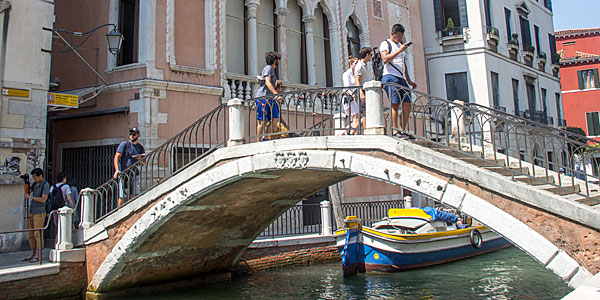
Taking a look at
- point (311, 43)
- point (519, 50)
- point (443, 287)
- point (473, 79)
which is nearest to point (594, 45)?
point (519, 50)

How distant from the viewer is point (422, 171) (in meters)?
5.56

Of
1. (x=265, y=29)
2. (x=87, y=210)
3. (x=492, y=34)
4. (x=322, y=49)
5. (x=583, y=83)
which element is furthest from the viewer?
(x=583, y=83)

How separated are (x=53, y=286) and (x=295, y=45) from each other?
24.3 ft

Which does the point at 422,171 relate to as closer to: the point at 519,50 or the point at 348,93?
→ the point at 348,93

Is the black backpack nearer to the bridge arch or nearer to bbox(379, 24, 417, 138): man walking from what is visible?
the bridge arch

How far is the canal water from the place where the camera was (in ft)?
27.9

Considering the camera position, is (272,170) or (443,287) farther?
(443,287)

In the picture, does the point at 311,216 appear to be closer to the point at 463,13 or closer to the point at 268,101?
the point at 268,101

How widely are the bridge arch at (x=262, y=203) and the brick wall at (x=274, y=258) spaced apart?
297 millimetres

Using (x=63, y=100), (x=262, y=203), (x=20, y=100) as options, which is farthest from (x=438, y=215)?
(x=20, y=100)

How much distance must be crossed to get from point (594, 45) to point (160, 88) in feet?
86.6

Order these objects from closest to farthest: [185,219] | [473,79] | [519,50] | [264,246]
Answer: [185,219], [264,246], [473,79], [519,50]

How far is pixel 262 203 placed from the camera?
908 cm

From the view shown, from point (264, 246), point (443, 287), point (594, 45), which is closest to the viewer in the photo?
point (443, 287)
